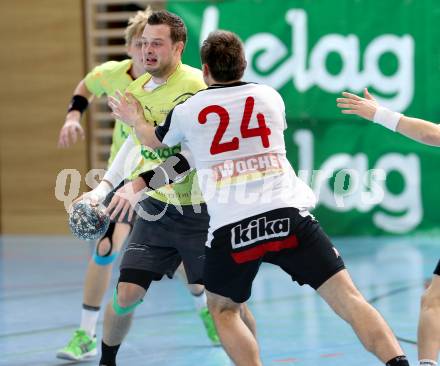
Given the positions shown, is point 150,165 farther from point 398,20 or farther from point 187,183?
point 398,20

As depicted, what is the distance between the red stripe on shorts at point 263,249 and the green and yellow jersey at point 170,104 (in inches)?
36.7

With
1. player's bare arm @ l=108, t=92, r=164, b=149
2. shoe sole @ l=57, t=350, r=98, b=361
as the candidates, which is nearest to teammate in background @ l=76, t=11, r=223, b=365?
player's bare arm @ l=108, t=92, r=164, b=149

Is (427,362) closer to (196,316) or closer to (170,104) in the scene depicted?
(170,104)

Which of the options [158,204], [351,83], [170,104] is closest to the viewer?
[170,104]

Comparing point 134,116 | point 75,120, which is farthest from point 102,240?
point 134,116

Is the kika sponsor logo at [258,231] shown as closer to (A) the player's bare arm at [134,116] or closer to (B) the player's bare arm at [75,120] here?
(A) the player's bare arm at [134,116]

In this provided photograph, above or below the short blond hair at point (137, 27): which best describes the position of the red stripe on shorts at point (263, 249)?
below

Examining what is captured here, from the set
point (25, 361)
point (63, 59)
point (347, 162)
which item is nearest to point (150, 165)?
point (25, 361)

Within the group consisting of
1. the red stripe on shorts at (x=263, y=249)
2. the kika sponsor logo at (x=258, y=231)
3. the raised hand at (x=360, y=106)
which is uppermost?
the raised hand at (x=360, y=106)

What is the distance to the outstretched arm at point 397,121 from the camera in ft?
13.9

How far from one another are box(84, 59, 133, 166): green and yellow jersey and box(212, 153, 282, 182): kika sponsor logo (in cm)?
184

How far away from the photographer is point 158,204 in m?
5.12

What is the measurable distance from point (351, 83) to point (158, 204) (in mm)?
5474

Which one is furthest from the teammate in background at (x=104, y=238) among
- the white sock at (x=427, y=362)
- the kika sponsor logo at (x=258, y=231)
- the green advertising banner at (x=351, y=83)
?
the green advertising banner at (x=351, y=83)
